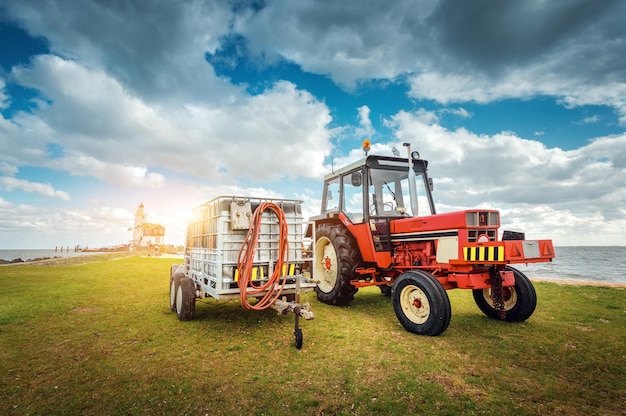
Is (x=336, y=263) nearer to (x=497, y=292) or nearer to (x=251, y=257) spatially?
(x=251, y=257)

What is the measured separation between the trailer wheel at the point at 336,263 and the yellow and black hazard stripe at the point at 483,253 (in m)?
2.48

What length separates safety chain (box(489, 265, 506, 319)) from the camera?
5289mm

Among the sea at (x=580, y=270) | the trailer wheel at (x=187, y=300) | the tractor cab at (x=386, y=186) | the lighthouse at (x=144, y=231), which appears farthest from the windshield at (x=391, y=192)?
the lighthouse at (x=144, y=231)

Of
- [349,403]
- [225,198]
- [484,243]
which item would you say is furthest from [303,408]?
[484,243]

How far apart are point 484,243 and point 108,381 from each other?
538cm

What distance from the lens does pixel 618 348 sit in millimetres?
4375

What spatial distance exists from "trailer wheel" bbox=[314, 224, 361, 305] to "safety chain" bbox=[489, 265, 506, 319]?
2.66m

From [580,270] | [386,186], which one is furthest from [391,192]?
[580,270]

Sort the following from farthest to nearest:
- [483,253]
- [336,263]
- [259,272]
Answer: [336,263] < [259,272] < [483,253]

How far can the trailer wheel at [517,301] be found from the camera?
18.0 ft

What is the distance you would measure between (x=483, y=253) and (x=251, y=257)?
366cm

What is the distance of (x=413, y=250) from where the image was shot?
6352mm

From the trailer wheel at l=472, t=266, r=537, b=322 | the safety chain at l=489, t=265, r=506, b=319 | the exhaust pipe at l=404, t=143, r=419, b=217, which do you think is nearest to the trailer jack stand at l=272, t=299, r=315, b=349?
the safety chain at l=489, t=265, r=506, b=319

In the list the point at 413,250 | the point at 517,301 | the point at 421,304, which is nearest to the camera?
the point at 421,304
